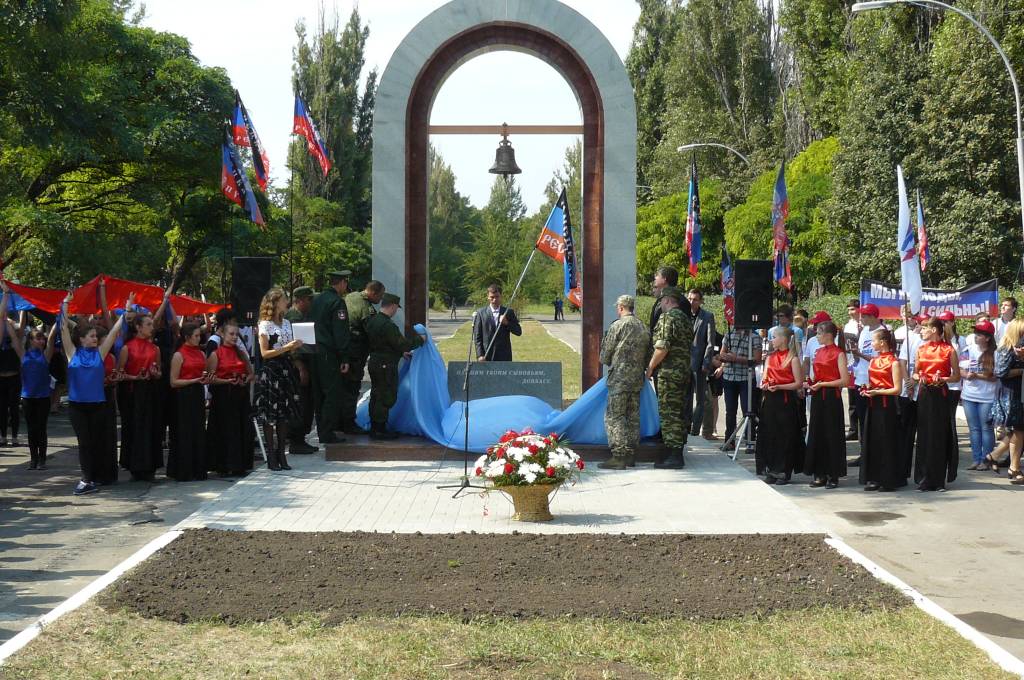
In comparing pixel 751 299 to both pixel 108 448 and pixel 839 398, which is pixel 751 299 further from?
pixel 108 448

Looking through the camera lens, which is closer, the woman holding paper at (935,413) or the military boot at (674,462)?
the woman holding paper at (935,413)

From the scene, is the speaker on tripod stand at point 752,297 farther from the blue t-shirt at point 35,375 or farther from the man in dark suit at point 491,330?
the blue t-shirt at point 35,375

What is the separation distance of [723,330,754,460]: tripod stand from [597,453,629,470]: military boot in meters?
1.62

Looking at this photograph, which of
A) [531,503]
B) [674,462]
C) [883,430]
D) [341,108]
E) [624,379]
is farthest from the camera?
[341,108]

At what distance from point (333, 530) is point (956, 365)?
22.2ft

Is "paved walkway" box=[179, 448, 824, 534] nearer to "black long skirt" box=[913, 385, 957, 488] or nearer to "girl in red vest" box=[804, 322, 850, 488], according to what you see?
"girl in red vest" box=[804, 322, 850, 488]

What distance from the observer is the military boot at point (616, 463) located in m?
12.7

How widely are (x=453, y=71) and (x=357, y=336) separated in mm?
4226

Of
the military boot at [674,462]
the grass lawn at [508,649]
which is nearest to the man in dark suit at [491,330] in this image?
the military boot at [674,462]

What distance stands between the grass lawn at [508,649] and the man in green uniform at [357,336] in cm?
727

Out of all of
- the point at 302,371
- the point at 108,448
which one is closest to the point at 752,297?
the point at 302,371

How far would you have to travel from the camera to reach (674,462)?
12.8 m

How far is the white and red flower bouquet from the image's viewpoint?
9594 mm

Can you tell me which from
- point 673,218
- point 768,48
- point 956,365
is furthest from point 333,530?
point 768,48
